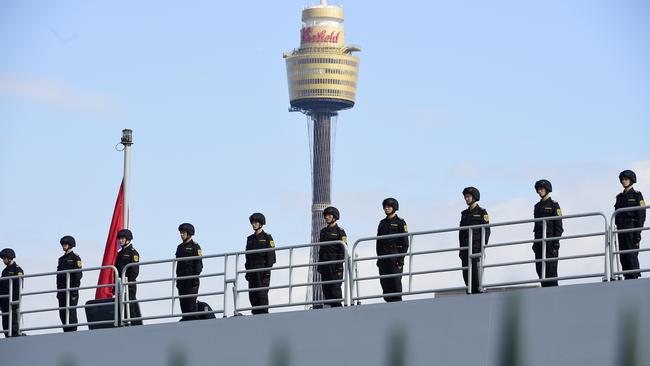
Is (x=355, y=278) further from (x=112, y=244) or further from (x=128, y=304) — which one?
(x=112, y=244)

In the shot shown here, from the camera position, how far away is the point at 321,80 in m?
186

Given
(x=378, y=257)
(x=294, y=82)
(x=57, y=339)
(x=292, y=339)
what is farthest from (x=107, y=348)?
(x=294, y=82)

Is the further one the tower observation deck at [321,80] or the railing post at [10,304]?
the tower observation deck at [321,80]

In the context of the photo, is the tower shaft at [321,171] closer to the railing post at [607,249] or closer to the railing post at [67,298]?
the railing post at [67,298]

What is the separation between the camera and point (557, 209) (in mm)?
14828

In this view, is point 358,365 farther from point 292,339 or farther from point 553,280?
point 553,280

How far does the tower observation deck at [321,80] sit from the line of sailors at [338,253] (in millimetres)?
157573

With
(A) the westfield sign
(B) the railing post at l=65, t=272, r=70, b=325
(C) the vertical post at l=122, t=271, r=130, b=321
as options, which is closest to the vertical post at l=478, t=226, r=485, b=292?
(C) the vertical post at l=122, t=271, r=130, b=321

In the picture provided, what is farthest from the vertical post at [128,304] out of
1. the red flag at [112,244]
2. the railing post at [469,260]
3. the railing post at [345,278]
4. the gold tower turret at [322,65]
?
the gold tower turret at [322,65]

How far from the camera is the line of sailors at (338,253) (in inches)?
572

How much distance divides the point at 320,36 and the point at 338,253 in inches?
6954

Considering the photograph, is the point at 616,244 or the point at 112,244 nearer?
the point at 616,244

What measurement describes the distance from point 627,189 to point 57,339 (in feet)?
27.4

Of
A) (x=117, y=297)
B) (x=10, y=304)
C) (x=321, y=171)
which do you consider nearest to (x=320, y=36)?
(x=321, y=171)
